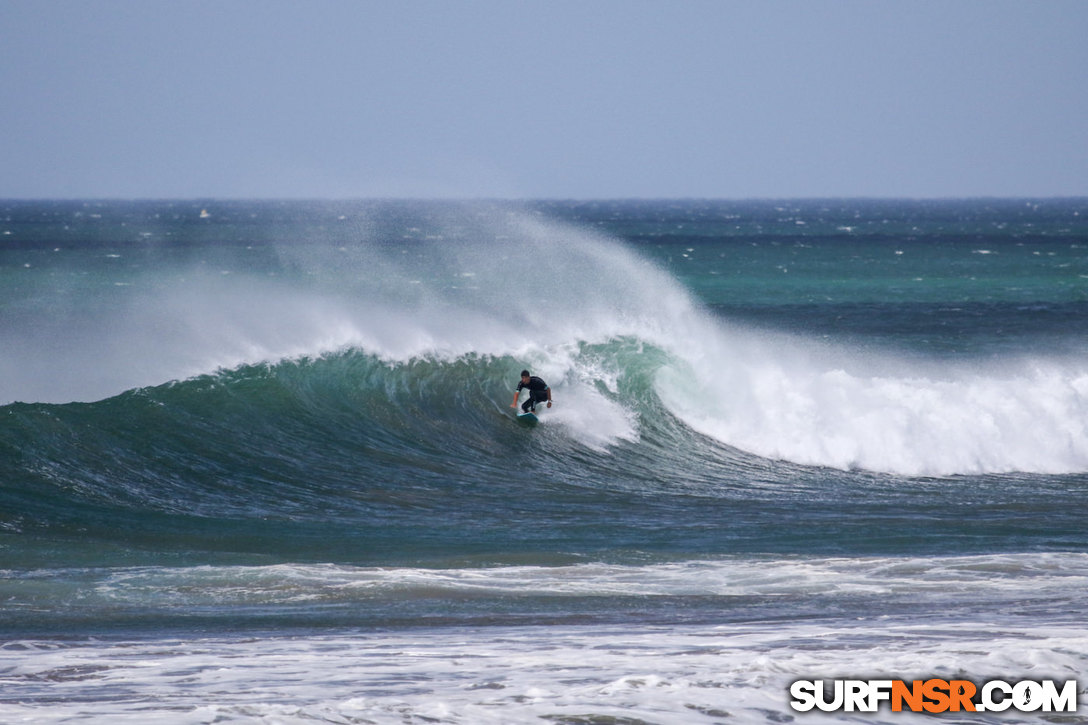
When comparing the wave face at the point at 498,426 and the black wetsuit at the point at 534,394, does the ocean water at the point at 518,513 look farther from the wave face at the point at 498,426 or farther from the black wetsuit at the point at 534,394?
the black wetsuit at the point at 534,394

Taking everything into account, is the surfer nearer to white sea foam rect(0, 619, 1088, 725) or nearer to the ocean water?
the ocean water

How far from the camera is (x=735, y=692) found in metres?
6.73

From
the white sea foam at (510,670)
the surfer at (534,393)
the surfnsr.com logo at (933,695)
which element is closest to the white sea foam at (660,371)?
the surfer at (534,393)

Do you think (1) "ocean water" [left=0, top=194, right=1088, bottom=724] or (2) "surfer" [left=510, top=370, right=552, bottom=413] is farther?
(2) "surfer" [left=510, top=370, right=552, bottom=413]

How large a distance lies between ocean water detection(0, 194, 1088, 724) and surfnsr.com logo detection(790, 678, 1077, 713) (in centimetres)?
13

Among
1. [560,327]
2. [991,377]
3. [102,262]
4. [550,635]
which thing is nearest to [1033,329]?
[991,377]

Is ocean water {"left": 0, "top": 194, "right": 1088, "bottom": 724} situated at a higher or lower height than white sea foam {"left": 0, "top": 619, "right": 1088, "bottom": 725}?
higher

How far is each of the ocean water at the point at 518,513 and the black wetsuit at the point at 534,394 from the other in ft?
1.11

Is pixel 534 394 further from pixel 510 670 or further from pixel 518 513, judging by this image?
pixel 510 670

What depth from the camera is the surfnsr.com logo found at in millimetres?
6492

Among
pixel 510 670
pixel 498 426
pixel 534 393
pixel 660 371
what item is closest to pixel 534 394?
pixel 534 393

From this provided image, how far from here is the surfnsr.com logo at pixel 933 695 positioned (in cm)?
649

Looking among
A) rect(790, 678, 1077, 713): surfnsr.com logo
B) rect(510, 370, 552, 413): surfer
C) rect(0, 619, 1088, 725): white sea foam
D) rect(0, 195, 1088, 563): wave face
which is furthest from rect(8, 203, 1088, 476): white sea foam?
rect(790, 678, 1077, 713): surfnsr.com logo

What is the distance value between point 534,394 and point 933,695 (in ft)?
32.5
